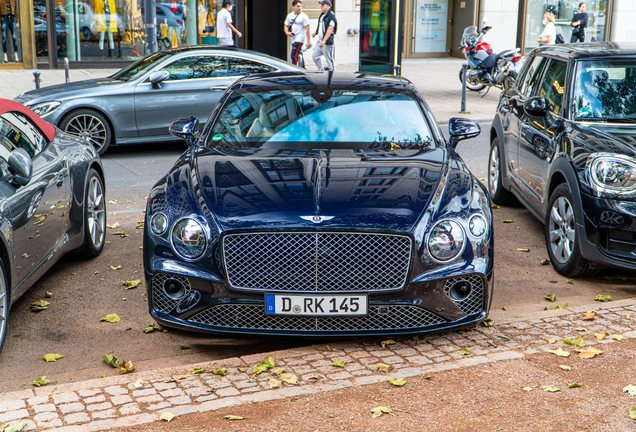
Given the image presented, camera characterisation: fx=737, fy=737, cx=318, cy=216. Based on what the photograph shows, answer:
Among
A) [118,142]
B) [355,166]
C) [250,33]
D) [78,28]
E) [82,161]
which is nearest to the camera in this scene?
[355,166]

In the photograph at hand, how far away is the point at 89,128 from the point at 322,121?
242 inches

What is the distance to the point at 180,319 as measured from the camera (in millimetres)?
4344

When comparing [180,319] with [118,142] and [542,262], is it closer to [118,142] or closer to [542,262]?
[542,262]

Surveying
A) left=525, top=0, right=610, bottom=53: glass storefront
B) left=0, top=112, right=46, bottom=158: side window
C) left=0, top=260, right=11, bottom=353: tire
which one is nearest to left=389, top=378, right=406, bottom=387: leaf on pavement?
left=0, top=260, right=11, bottom=353: tire

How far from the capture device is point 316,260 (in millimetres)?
4168

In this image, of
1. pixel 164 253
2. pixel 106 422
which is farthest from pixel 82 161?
pixel 106 422

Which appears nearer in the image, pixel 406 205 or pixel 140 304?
pixel 406 205

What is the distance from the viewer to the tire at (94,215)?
617 centimetres

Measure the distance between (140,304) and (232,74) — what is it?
21.7ft

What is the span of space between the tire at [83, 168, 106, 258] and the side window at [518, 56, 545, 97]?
429 cm

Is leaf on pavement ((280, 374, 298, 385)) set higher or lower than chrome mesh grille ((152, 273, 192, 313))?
lower

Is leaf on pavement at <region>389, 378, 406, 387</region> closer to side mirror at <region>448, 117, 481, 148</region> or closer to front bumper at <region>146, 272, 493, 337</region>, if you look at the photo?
front bumper at <region>146, 272, 493, 337</region>

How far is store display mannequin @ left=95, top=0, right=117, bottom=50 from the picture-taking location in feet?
68.7

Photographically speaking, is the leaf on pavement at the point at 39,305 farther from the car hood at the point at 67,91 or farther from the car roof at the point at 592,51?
the car hood at the point at 67,91
